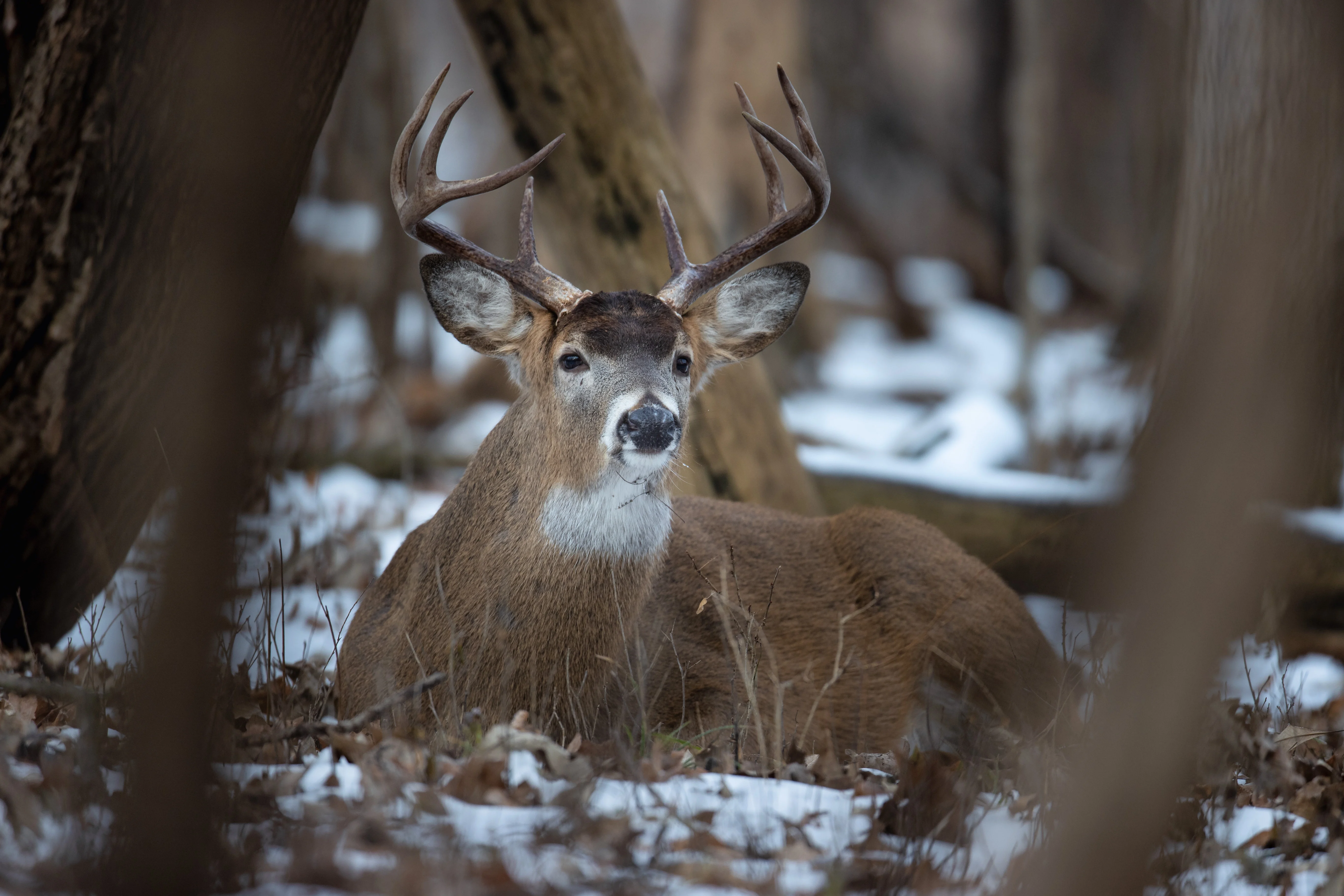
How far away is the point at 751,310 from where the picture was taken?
5.05m

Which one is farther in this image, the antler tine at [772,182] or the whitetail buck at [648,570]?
the antler tine at [772,182]

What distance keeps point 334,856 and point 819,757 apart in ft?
6.45

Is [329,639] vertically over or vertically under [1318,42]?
under

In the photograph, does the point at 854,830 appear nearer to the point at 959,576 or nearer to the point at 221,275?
the point at 221,275

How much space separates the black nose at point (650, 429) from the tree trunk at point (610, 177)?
1.94 metres

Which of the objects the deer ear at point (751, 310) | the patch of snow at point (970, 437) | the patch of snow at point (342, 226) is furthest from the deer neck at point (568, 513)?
the patch of snow at point (970, 437)

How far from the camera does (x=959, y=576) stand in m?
5.25

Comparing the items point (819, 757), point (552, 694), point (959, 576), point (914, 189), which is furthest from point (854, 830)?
point (914, 189)

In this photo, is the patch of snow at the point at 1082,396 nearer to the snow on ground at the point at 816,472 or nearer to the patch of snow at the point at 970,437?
the snow on ground at the point at 816,472

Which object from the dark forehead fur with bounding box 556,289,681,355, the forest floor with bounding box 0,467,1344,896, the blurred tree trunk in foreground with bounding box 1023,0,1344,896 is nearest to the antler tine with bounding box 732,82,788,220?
the dark forehead fur with bounding box 556,289,681,355

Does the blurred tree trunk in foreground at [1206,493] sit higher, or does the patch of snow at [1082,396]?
the blurred tree trunk in foreground at [1206,493]

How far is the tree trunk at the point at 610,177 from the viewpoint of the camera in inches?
224

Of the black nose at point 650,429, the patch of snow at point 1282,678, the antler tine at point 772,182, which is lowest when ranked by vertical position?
the patch of snow at point 1282,678

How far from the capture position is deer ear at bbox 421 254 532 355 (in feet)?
14.9
